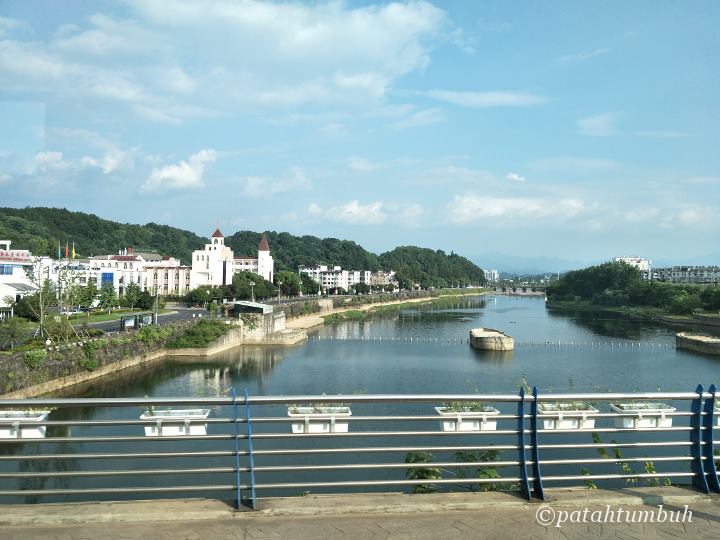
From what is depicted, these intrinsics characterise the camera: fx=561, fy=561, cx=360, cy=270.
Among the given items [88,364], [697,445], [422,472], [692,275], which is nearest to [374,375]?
[88,364]

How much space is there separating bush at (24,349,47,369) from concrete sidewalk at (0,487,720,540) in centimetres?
1740

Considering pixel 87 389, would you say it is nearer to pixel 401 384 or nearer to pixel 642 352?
pixel 401 384

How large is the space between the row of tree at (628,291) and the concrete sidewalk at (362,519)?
2303 inches

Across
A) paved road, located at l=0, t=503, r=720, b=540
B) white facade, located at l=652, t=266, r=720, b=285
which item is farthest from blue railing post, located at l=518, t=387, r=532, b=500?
white facade, located at l=652, t=266, r=720, b=285

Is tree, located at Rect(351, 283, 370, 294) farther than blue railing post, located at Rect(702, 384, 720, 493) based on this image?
Yes

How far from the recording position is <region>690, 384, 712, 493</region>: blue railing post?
3.34 m

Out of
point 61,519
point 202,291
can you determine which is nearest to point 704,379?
point 61,519

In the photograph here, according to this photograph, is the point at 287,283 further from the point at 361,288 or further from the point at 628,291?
the point at 628,291

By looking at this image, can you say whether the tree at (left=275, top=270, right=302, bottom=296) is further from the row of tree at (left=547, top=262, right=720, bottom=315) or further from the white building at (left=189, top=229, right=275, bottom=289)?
the row of tree at (left=547, top=262, right=720, bottom=315)

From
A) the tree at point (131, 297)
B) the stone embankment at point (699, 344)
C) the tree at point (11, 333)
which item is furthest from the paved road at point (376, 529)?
the tree at point (131, 297)

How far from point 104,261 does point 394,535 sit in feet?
184

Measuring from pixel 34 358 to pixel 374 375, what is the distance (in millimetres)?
13058

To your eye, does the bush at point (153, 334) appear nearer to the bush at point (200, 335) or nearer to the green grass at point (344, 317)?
the bush at point (200, 335)

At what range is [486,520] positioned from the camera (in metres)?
2.98
